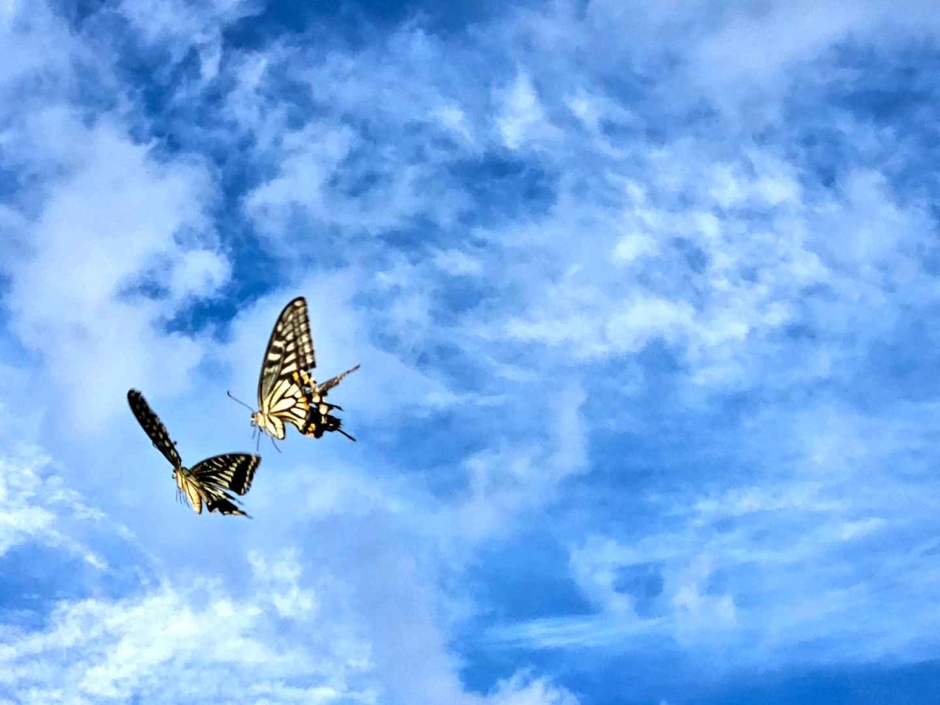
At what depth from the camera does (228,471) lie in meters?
28.2

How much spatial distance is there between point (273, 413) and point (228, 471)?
344 cm

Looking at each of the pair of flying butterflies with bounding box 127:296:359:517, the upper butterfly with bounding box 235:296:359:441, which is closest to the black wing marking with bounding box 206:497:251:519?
the pair of flying butterflies with bounding box 127:296:359:517

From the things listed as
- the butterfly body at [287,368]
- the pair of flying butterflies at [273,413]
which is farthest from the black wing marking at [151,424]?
the butterfly body at [287,368]

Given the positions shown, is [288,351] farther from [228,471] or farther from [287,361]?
[228,471]

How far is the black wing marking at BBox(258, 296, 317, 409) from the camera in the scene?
3153cm

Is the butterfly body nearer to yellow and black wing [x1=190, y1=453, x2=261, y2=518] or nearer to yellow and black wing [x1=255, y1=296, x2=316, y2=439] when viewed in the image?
yellow and black wing [x1=255, y1=296, x2=316, y2=439]

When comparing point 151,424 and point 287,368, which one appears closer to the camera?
point 151,424

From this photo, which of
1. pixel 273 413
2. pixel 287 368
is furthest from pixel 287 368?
pixel 273 413

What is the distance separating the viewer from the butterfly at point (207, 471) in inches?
1078

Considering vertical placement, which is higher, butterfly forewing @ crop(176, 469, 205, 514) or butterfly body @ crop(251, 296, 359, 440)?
butterfly body @ crop(251, 296, 359, 440)

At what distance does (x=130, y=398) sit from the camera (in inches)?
1094

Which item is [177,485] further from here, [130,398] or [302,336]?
[302,336]

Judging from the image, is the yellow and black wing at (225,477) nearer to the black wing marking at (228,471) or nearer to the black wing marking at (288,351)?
the black wing marking at (228,471)

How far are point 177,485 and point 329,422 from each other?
6.90m
